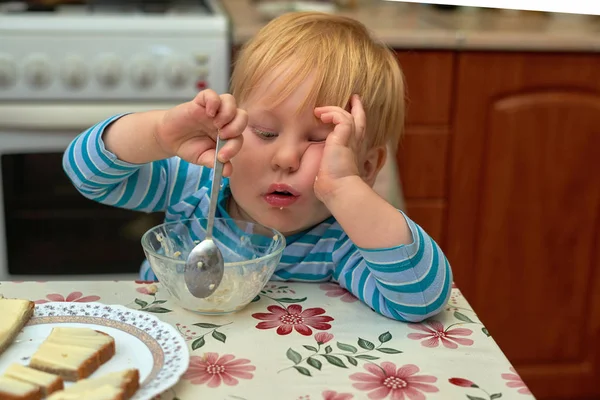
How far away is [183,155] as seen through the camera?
91cm

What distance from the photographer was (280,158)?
90 cm

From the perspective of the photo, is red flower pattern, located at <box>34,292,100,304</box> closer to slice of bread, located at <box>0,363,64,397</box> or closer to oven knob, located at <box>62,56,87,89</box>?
slice of bread, located at <box>0,363,64,397</box>

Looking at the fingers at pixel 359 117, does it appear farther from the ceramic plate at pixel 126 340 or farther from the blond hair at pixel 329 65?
the ceramic plate at pixel 126 340

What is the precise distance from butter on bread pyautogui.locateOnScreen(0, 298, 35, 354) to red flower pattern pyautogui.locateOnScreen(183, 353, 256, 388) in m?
0.17

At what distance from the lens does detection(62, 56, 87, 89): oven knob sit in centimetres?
163

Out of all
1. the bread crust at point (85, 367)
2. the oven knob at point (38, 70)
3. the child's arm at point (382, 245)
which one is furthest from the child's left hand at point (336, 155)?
the oven knob at point (38, 70)

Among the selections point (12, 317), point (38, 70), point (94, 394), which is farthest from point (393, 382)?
point (38, 70)

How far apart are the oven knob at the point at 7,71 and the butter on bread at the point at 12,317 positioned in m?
1.01

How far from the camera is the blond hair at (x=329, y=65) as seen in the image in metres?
0.95

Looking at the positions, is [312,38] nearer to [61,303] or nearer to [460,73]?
[61,303]

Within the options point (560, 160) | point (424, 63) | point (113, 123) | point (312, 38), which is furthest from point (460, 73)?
point (113, 123)

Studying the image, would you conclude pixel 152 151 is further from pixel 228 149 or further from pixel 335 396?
pixel 335 396

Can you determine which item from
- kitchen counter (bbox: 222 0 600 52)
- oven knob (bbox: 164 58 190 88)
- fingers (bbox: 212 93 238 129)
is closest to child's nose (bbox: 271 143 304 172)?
fingers (bbox: 212 93 238 129)

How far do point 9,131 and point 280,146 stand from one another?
3.23 ft
